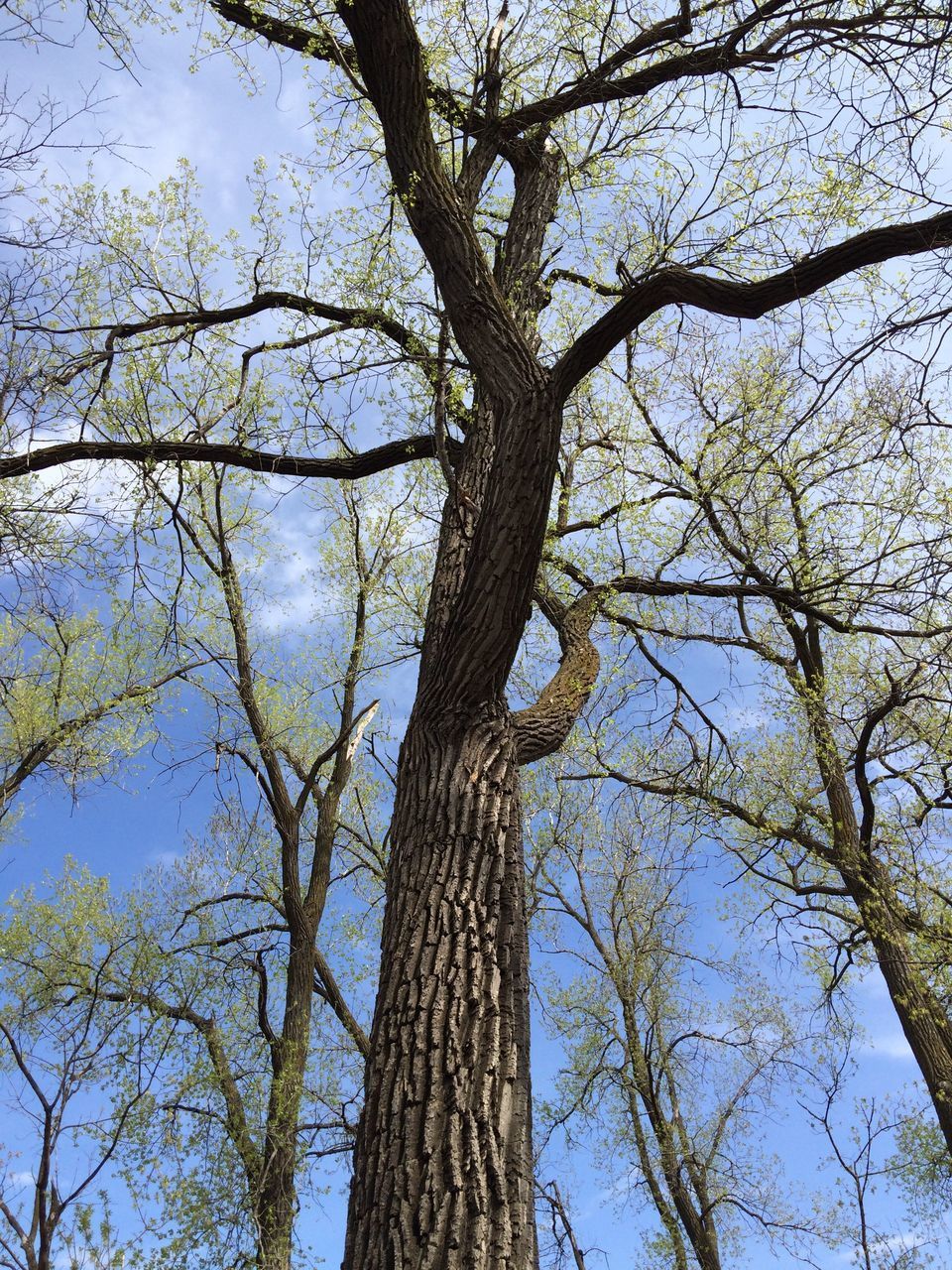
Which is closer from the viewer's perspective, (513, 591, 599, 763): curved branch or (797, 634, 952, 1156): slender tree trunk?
(513, 591, 599, 763): curved branch

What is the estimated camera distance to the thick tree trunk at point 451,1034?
2.36 meters

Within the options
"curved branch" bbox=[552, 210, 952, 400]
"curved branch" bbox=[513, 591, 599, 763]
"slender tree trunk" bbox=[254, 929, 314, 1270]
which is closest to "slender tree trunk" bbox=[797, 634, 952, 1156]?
"curved branch" bbox=[513, 591, 599, 763]

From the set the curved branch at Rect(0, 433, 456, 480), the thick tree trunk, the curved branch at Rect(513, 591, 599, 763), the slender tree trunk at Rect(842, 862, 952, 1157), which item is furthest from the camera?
the slender tree trunk at Rect(842, 862, 952, 1157)

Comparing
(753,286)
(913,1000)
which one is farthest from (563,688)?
(913,1000)

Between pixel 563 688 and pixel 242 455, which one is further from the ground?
pixel 242 455

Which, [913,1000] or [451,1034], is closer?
[451,1034]

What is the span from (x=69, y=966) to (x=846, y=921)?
→ 8013mm

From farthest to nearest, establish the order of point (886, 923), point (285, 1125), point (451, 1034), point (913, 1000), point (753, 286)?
point (285, 1125) < point (886, 923) < point (913, 1000) < point (753, 286) < point (451, 1034)

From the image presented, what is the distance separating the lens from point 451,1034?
2.72 metres

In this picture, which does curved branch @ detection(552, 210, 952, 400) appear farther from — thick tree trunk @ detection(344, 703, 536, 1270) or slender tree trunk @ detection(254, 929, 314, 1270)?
slender tree trunk @ detection(254, 929, 314, 1270)

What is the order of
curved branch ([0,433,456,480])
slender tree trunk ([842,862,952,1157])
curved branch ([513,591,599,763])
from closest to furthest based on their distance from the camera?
curved branch ([513,591,599,763]) → curved branch ([0,433,456,480]) → slender tree trunk ([842,862,952,1157])

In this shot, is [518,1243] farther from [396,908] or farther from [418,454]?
[418,454]

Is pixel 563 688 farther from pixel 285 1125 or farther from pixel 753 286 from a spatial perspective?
pixel 285 1125

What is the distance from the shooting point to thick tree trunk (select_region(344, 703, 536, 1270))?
2.36 m
